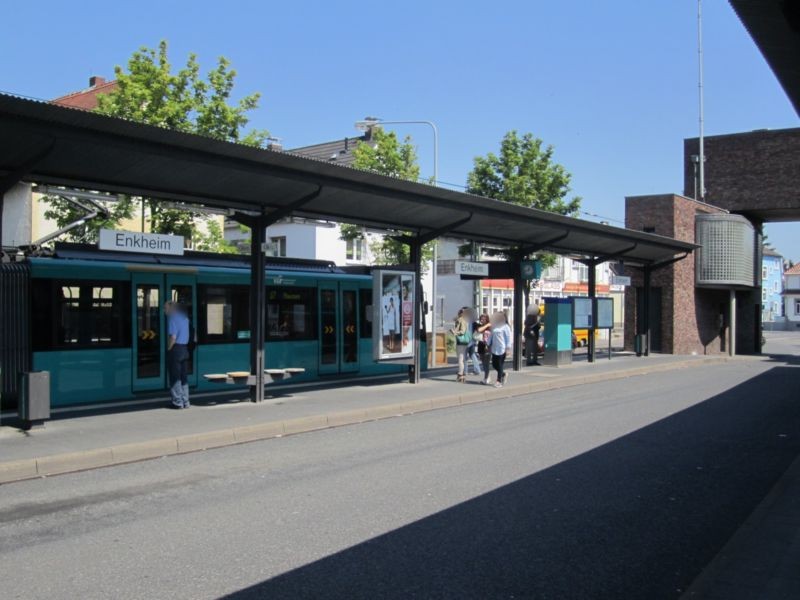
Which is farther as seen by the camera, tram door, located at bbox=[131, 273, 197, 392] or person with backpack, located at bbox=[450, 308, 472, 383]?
person with backpack, located at bbox=[450, 308, 472, 383]

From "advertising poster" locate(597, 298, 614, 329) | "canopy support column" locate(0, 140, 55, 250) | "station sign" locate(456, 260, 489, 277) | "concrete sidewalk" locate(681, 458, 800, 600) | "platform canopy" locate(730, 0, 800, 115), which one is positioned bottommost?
"concrete sidewalk" locate(681, 458, 800, 600)

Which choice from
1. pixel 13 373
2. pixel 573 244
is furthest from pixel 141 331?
pixel 573 244

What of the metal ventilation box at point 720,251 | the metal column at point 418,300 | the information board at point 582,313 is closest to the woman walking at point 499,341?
the metal column at point 418,300

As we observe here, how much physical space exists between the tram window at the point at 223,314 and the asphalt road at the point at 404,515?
4.66 m

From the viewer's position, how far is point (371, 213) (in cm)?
1545

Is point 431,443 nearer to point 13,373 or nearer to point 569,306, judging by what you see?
point 13,373

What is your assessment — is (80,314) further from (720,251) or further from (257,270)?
(720,251)

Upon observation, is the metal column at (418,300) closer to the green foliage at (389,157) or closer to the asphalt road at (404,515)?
the asphalt road at (404,515)

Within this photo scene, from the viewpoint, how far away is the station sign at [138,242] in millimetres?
11078

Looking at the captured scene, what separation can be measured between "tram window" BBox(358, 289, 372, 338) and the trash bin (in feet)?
30.1

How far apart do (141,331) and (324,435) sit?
4703 mm

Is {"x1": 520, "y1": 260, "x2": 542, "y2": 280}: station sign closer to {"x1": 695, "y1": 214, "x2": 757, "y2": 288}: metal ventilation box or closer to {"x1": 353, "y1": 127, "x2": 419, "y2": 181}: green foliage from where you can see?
{"x1": 353, "y1": 127, "x2": 419, "y2": 181}: green foliage

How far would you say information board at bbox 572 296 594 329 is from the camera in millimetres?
24391

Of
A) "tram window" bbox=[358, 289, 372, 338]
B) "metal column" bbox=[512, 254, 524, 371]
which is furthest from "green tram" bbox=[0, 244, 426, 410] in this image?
"metal column" bbox=[512, 254, 524, 371]
